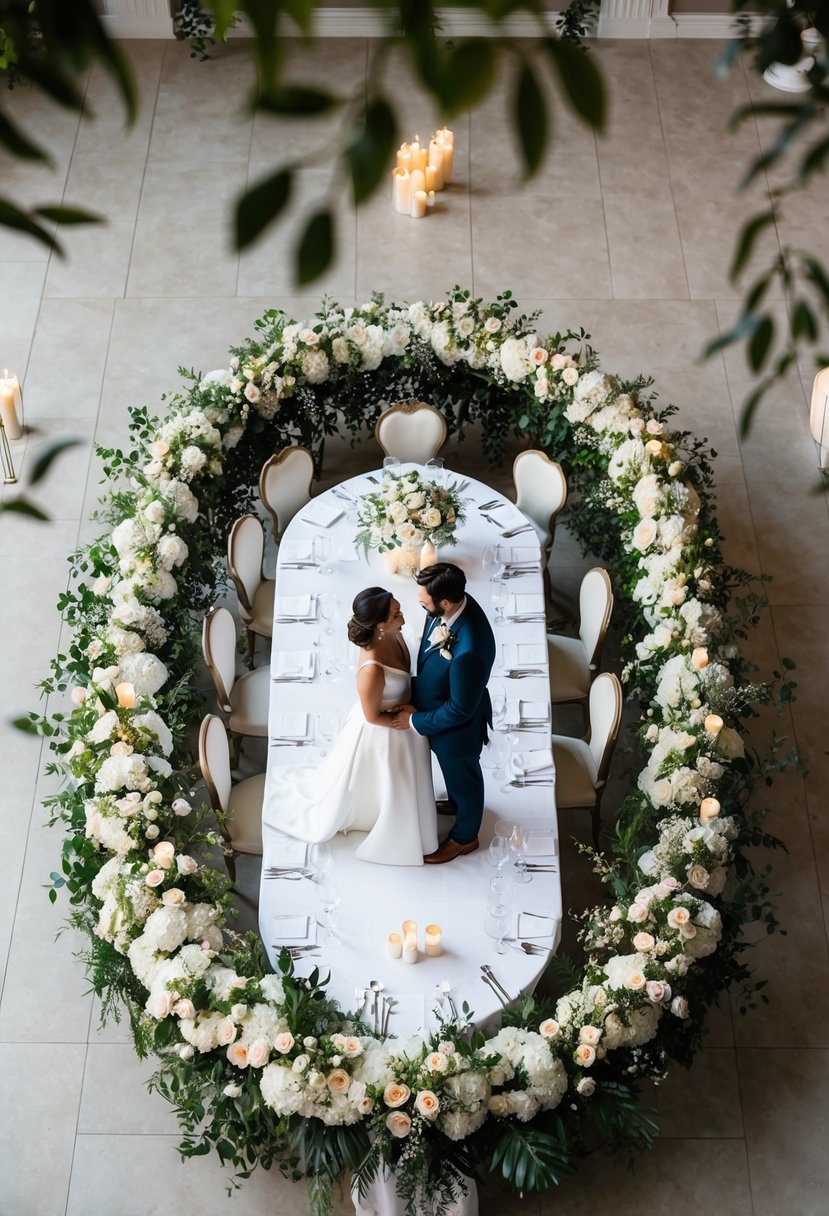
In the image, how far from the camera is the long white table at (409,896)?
4.12 meters

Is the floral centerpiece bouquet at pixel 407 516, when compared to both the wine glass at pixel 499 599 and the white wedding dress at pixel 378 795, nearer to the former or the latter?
the wine glass at pixel 499 599

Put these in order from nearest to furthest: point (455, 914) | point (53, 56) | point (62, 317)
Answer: point (53, 56)
point (455, 914)
point (62, 317)

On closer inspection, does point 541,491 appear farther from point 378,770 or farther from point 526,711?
point 378,770

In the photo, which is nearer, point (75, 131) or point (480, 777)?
point (480, 777)

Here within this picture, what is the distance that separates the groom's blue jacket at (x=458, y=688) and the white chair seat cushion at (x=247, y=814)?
0.80m

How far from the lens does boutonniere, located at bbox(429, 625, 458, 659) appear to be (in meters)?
4.21

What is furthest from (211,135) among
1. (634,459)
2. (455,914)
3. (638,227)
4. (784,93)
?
(455,914)

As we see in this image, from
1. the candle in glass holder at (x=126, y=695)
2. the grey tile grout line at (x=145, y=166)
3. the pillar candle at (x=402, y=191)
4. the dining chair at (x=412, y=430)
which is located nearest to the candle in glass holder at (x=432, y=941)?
the candle in glass holder at (x=126, y=695)

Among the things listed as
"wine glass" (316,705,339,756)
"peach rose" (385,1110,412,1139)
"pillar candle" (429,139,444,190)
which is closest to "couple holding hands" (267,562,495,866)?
"wine glass" (316,705,339,756)

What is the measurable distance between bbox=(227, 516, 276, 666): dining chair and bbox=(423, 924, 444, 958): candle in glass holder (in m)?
1.68

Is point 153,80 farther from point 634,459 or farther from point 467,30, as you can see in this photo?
point 634,459

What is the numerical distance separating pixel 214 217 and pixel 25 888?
4.08m

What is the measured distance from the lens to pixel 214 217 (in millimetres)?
7445

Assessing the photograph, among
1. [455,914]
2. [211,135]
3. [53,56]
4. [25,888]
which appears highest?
[53,56]
